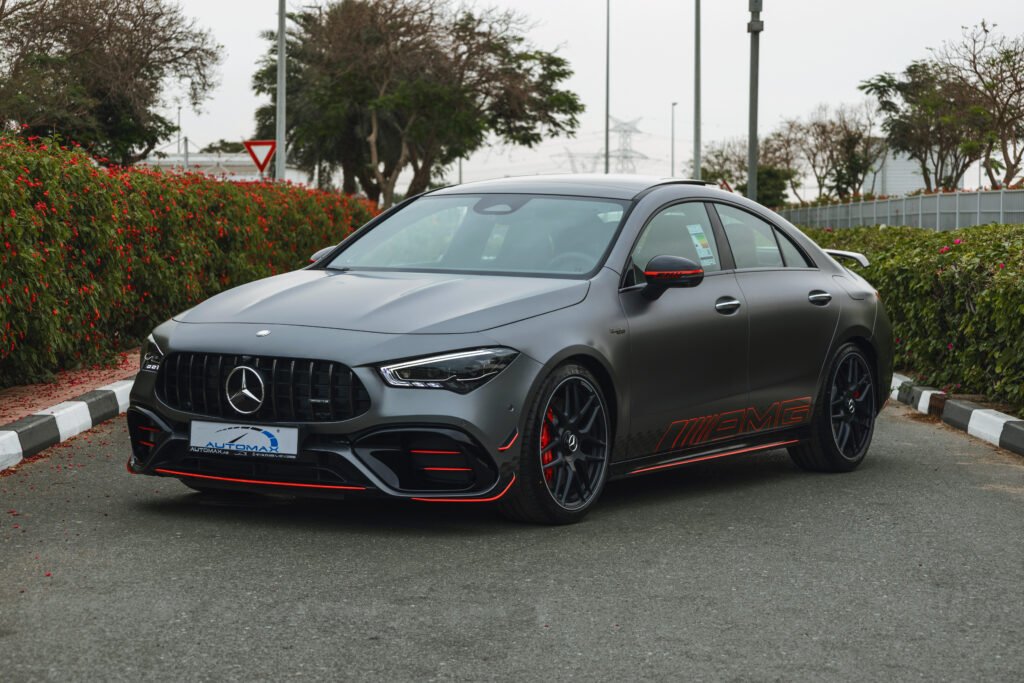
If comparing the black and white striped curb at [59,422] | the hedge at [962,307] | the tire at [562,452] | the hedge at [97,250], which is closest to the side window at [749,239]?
the tire at [562,452]

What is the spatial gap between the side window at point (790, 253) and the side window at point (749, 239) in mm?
50

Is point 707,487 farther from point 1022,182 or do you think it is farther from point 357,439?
point 1022,182

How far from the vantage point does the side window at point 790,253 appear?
8156 millimetres

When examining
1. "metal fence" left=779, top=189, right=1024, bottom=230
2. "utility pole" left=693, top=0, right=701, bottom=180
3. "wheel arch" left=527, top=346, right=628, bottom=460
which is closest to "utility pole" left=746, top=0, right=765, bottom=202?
"metal fence" left=779, top=189, right=1024, bottom=230

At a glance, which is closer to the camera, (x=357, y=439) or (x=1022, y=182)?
(x=357, y=439)

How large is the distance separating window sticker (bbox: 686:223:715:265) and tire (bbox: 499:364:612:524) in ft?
3.97

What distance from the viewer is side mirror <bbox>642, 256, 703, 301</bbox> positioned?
679 cm

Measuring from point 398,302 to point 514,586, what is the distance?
1467mm

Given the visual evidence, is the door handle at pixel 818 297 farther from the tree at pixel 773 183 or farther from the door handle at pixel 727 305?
the tree at pixel 773 183

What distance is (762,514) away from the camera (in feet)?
22.5

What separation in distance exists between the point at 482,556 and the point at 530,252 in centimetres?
169

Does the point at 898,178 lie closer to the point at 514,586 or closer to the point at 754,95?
the point at 754,95

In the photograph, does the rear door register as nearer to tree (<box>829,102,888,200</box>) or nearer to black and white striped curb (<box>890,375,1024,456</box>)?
black and white striped curb (<box>890,375,1024,456</box>)

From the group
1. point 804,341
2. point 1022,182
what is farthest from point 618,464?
point 1022,182
